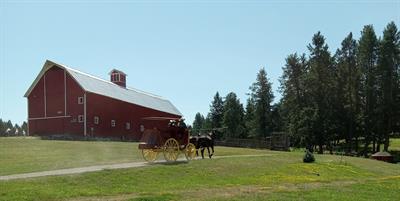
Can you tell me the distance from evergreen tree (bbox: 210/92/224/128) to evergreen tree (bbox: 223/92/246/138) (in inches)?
216

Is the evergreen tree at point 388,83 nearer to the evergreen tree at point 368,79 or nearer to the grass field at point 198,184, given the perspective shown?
the evergreen tree at point 368,79

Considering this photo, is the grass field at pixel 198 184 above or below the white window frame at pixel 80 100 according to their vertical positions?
below

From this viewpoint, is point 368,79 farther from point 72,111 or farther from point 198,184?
point 198,184

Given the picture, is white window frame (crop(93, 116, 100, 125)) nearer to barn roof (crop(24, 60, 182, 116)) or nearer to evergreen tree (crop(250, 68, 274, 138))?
barn roof (crop(24, 60, 182, 116))

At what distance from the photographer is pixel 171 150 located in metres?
28.4

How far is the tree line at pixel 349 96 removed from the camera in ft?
244

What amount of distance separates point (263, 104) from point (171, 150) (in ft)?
236

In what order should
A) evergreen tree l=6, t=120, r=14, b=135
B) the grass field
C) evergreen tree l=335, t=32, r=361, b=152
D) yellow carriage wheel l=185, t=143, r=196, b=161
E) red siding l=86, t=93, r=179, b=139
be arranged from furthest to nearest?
evergreen tree l=335, t=32, r=361, b=152 < evergreen tree l=6, t=120, r=14, b=135 < red siding l=86, t=93, r=179, b=139 < yellow carriage wheel l=185, t=143, r=196, b=161 < the grass field

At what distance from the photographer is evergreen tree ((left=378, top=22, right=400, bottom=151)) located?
73812mm

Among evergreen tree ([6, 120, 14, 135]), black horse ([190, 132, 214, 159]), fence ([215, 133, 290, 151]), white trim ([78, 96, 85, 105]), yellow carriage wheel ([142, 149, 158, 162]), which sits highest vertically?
white trim ([78, 96, 85, 105])

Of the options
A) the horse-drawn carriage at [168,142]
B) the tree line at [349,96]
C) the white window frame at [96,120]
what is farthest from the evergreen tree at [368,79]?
the horse-drawn carriage at [168,142]

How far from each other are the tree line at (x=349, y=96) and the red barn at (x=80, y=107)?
24438mm

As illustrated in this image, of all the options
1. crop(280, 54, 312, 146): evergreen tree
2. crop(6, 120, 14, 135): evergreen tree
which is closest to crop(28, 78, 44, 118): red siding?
crop(6, 120, 14, 135): evergreen tree

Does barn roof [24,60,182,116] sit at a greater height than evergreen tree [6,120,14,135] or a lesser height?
greater
